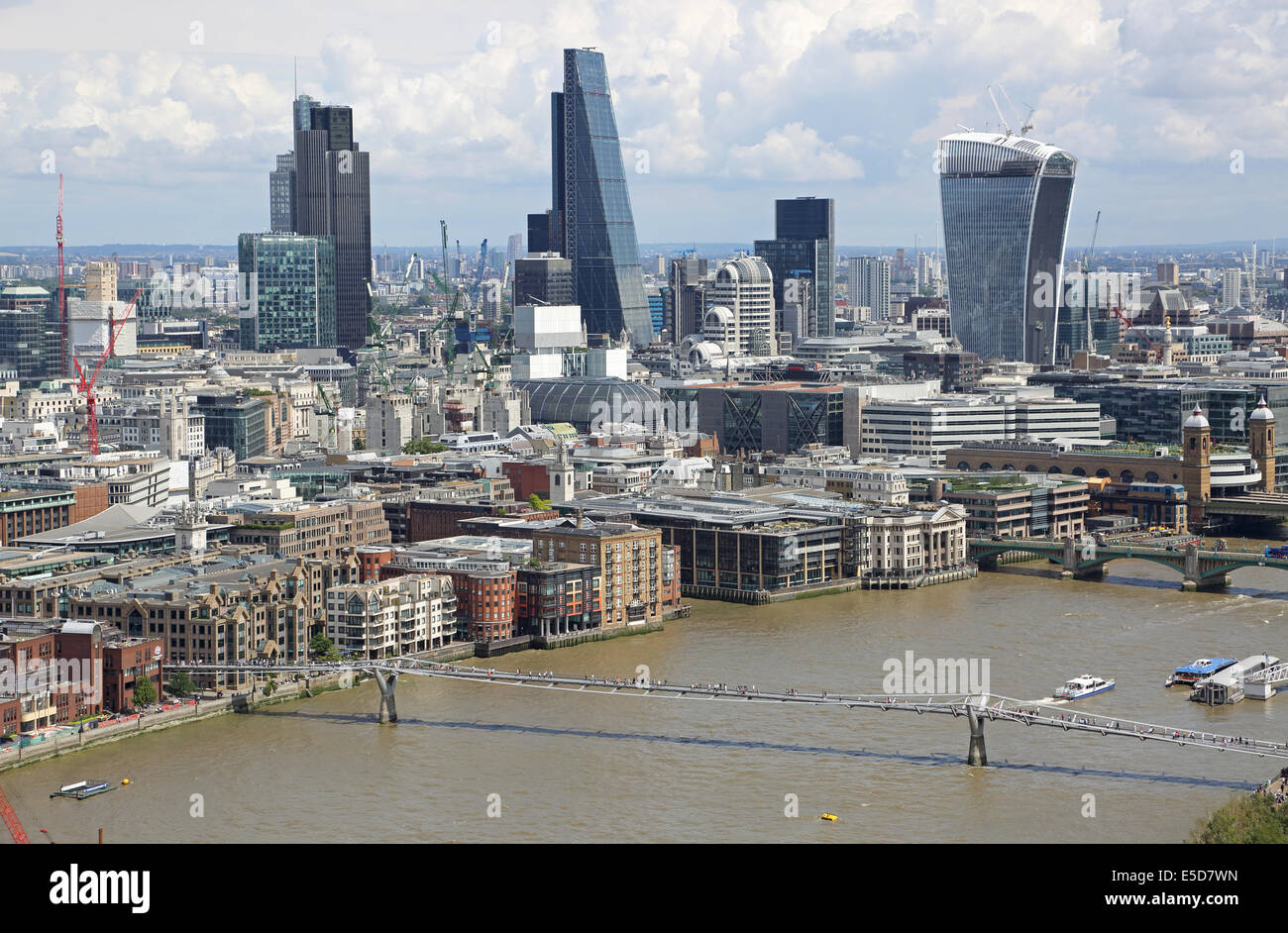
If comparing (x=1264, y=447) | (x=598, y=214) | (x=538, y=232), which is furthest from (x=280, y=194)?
(x=1264, y=447)

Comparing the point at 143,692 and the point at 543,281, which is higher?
the point at 543,281

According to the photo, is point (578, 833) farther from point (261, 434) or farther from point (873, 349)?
point (873, 349)

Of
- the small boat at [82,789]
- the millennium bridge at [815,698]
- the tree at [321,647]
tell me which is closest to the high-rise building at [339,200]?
the tree at [321,647]

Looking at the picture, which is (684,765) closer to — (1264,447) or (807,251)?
(1264,447)

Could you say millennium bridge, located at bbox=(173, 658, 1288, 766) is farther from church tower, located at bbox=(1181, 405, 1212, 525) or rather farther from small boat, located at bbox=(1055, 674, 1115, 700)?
church tower, located at bbox=(1181, 405, 1212, 525)

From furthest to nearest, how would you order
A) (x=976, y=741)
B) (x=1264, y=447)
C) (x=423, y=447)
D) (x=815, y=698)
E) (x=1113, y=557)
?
(x=423, y=447) → (x=1264, y=447) → (x=1113, y=557) → (x=815, y=698) → (x=976, y=741)

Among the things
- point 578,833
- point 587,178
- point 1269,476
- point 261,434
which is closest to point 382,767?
point 578,833
